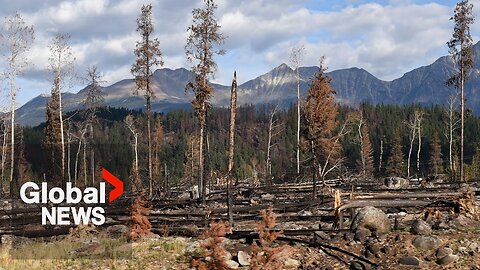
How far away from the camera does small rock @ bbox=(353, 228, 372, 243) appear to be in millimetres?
14742

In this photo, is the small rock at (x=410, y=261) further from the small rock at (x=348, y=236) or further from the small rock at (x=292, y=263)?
the small rock at (x=292, y=263)

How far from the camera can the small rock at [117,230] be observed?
58.9ft

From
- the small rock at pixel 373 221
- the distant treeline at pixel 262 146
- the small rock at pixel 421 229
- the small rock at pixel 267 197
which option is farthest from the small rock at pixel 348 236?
the distant treeline at pixel 262 146

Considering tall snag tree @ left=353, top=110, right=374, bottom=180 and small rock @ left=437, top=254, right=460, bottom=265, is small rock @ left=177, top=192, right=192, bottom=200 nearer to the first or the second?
small rock @ left=437, top=254, right=460, bottom=265

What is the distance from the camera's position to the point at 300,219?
20.3m

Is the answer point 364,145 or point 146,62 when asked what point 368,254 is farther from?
point 364,145

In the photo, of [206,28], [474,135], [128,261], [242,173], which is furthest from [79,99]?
[474,135]

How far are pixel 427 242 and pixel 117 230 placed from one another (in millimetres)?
10773

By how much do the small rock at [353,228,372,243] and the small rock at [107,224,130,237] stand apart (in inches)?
305

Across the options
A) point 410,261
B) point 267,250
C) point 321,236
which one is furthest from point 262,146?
point 267,250

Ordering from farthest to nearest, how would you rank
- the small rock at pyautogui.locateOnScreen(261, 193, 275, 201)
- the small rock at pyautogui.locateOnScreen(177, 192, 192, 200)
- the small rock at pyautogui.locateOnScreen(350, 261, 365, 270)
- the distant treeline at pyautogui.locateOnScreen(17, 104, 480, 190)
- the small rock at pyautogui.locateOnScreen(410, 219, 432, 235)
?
the distant treeline at pyautogui.locateOnScreen(17, 104, 480, 190) < the small rock at pyautogui.locateOnScreen(177, 192, 192, 200) < the small rock at pyautogui.locateOnScreen(261, 193, 275, 201) < the small rock at pyautogui.locateOnScreen(410, 219, 432, 235) < the small rock at pyautogui.locateOnScreen(350, 261, 365, 270)

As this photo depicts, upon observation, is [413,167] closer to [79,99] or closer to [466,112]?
[466,112]

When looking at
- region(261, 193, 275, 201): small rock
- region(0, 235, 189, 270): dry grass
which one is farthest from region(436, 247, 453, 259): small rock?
region(261, 193, 275, 201): small rock

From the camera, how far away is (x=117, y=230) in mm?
18719
